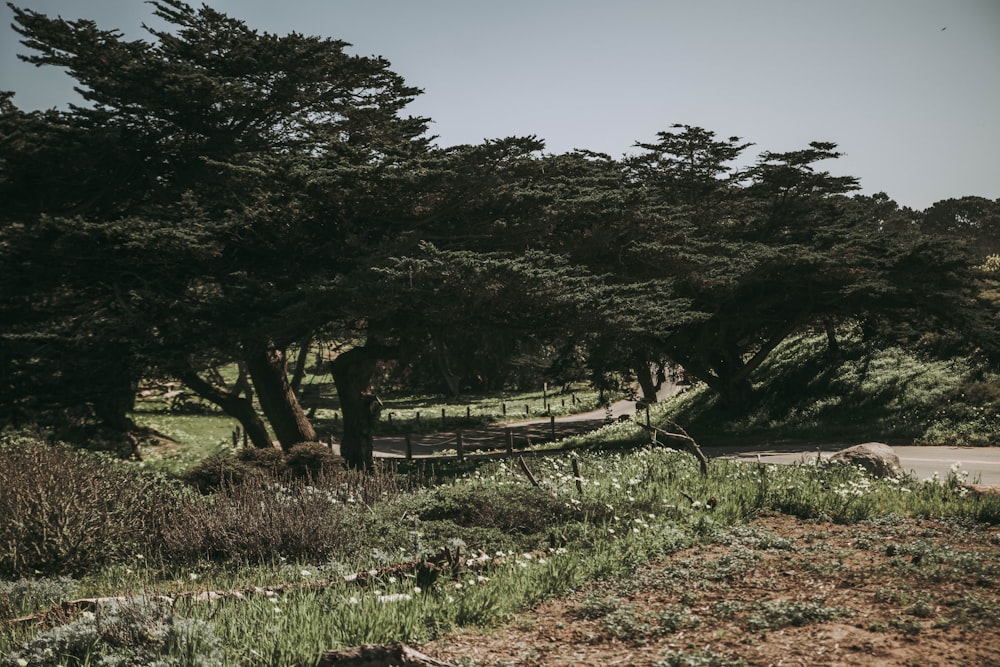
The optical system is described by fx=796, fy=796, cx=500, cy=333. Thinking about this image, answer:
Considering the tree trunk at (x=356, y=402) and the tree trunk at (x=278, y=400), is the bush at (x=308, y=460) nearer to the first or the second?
the tree trunk at (x=356, y=402)

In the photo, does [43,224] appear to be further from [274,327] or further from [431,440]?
[431,440]

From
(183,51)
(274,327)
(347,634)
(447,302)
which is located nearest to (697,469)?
(447,302)

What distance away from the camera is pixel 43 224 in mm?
17453

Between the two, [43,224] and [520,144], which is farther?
[520,144]

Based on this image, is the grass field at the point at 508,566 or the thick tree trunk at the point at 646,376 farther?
the thick tree trunk at the point at 646,376

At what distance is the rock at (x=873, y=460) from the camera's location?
14094 millimetres

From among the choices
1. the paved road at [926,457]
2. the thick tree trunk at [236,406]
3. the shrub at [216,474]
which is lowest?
the paved road at [926,457]

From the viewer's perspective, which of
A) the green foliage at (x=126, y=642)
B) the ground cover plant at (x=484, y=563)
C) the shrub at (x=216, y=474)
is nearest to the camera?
the green foliage at (x=126, y=642)

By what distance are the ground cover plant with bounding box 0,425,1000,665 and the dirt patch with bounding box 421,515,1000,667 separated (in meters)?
0.03

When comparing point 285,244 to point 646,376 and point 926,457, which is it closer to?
point 926,457

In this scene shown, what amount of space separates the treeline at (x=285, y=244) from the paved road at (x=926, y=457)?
15.0 feet

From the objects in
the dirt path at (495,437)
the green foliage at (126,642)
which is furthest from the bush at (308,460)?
the dirt path at (495,437)

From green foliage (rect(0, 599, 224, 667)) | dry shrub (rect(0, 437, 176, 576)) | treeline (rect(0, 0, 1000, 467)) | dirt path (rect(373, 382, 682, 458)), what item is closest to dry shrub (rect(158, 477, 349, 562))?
dry shrub (rect(0, 437, 176, 576))

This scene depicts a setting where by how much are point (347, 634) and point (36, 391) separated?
1608cm
